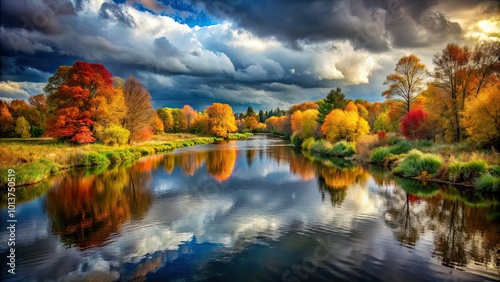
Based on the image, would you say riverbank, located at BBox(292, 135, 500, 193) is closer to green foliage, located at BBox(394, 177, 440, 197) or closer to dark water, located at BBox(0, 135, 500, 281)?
green foliage, located at BBox(394, 177, 440, 197)

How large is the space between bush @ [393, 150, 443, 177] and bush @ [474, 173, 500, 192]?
4235 mm

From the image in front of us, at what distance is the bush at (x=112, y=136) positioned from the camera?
36.3 m

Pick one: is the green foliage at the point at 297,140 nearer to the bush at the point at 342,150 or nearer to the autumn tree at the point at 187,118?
the bush at the point at 342,150

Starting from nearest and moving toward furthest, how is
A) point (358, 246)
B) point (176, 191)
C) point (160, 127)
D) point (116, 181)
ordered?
point (358, 246) → point (176, 191) → point (116, 181) → point (160, 127)

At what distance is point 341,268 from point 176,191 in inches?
512

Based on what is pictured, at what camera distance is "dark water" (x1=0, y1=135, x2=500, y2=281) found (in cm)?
854

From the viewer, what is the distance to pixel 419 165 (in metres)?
23.0

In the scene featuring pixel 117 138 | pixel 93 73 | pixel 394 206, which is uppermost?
pixel 93 73

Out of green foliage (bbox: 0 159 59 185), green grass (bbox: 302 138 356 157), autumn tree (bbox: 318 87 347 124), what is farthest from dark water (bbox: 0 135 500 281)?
autumn tree (bbox: 318 87 347 124)

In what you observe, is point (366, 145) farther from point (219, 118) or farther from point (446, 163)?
point (219, 118)

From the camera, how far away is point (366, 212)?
14570 mm

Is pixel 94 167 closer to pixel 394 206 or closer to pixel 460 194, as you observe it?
pixel 394 206

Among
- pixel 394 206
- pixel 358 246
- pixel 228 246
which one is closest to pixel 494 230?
pixel 394 206

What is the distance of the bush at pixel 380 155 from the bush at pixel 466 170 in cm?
1042
